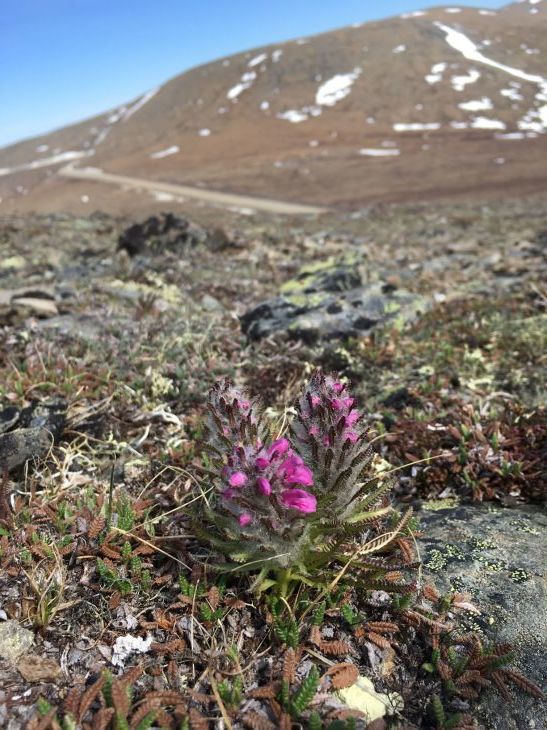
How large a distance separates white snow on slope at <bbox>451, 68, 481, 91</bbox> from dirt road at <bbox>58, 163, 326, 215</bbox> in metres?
56.6

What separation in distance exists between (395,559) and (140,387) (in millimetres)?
3158

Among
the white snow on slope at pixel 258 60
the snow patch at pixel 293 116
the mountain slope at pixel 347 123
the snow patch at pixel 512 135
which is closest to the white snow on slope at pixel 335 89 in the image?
the mountain slope at pixel 347 123

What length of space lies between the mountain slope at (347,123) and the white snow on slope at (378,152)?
15cm

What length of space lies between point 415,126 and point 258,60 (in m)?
48.6

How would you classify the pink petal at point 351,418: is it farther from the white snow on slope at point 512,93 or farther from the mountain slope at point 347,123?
the white snow on slope at point 512,93

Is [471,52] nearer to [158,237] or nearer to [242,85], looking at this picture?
[242,85]

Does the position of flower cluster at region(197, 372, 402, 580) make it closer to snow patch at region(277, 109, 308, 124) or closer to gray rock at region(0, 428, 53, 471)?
gray rock at region(0, 428, 53, 471)

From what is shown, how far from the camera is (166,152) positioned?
7906 cm

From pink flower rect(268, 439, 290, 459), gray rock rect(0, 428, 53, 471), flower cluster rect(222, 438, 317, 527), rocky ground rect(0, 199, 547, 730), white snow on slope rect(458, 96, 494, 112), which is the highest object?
white snow on slope rect(458, 96, 494, 112)

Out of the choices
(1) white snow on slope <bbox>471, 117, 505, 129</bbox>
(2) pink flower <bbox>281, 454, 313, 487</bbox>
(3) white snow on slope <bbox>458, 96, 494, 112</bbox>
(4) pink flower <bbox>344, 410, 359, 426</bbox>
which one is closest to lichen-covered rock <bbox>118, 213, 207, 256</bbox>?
(4) pink flower <bbox>344, 410, 359, 426</bbox>

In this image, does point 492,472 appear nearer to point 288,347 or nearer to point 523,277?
point 288,347

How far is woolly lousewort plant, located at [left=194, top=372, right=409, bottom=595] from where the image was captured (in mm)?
2727

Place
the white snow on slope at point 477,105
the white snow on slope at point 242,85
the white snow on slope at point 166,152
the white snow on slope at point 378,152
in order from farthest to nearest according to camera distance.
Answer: the white snow on slope at point 242,85 → the white snow on slope at point 477,105 → the white snow on slope at point 166,152 → the white snow on slope at point 378,152

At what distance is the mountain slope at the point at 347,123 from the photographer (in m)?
48.8
